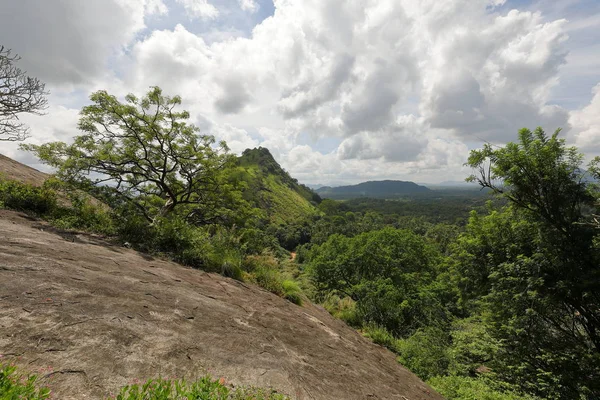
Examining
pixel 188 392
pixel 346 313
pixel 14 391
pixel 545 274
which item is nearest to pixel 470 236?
pixel 545 274

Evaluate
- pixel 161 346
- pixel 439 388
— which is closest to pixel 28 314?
pixel 161 346

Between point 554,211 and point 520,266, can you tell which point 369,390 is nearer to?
point 520,266

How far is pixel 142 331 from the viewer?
3887 millimetres

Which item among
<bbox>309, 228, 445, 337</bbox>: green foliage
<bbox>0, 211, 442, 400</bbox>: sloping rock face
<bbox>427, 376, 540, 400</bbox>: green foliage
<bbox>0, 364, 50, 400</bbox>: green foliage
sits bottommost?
<bbox>309, 228, 445, 337</bbox>: green foliage

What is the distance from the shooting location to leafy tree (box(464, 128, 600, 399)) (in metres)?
9.25

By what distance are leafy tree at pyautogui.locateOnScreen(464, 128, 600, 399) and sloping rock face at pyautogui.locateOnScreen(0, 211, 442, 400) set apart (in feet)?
21.1

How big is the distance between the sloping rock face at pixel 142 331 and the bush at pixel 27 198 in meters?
1.38

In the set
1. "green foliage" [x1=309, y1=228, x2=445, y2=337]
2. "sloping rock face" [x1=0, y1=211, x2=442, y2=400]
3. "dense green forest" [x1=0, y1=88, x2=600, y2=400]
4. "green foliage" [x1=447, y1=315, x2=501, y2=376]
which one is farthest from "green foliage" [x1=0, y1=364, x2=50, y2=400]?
"green foliage" [x1=309, y1=228, x2=445, y2=337]

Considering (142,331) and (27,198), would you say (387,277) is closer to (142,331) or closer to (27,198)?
(142,331)

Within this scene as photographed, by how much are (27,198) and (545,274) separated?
1888cm

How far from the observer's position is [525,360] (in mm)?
10047

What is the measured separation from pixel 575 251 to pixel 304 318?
1045cm

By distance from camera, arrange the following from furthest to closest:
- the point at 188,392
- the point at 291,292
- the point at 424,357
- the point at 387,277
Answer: the point at 387,277 < the point at 424,357 < the point at 291,292 < the point at 188,392

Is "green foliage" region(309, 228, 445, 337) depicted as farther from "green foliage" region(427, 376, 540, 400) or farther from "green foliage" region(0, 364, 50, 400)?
"green foliage" region(0, 364, 50, 400)
